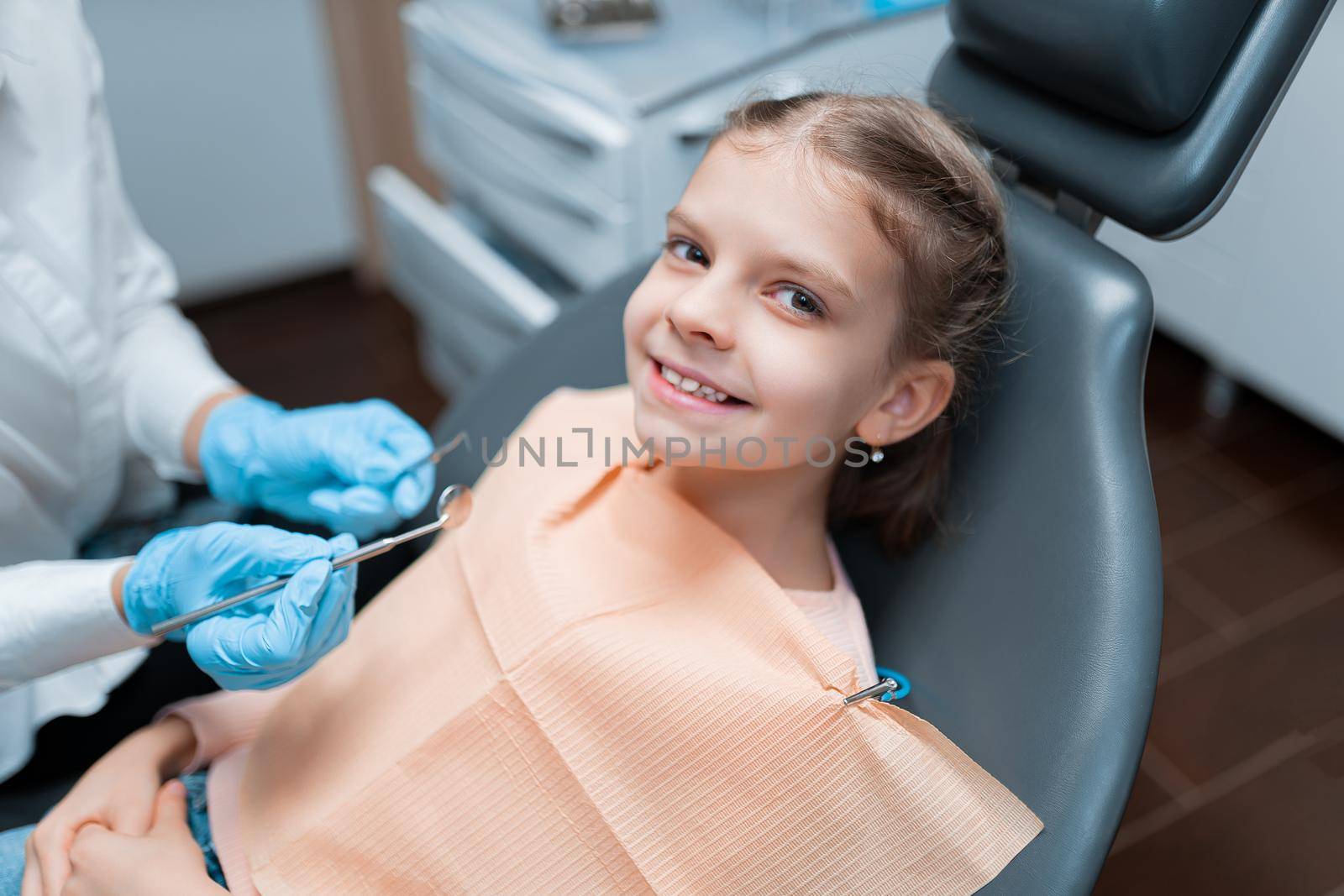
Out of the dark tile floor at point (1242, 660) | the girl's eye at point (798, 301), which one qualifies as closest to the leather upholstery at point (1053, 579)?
the girl's eye at point (798, 301)

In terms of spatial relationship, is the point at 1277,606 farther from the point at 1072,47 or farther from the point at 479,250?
the point at 479,250

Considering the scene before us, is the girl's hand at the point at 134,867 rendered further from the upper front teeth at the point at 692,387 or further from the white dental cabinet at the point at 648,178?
the white dental cabinet at the point at 648,178

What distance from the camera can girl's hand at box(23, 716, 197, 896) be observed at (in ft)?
2.77

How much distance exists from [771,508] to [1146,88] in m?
0.45

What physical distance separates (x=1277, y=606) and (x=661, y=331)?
44.7 inches

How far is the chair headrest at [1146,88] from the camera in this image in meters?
0.80

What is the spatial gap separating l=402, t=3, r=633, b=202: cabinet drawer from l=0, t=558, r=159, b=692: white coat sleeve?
0.89 m

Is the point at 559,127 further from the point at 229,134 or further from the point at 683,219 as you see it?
the point at 229,134

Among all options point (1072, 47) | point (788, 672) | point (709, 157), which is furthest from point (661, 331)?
point (1072, 47)

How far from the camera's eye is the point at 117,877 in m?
0.81

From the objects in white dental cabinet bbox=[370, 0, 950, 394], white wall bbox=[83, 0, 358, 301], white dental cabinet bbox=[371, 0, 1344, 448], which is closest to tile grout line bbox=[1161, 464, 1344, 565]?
white dental cabinet bbox=[371, 0, 1344, 448]

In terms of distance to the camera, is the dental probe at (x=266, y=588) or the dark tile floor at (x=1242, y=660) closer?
the dental probe at (x=266, y=588)

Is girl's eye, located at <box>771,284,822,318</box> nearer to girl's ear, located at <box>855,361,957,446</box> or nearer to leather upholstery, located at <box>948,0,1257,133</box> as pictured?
girl's ear, located at <box>855,361,957,446</box>

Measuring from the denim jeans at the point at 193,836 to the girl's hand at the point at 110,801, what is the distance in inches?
0.5
